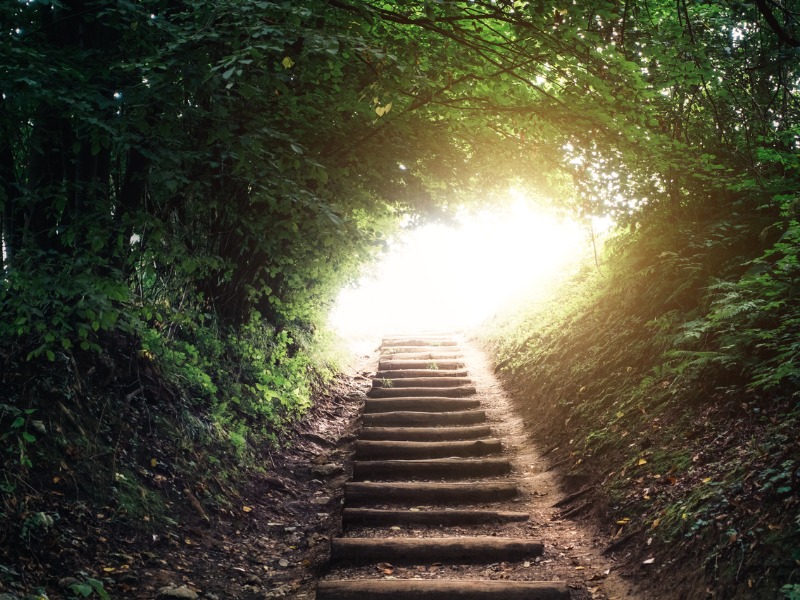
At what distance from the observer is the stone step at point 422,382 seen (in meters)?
10.3

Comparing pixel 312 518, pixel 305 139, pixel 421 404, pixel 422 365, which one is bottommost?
pixel 312 518

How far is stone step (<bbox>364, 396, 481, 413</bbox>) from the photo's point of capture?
359 inches

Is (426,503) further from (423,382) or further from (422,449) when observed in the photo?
(423,382)

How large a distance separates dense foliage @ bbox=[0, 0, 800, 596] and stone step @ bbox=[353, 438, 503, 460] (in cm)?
138

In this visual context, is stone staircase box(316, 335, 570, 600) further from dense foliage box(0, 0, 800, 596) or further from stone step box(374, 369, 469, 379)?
dense foliage box(0, 0, 800, 596)

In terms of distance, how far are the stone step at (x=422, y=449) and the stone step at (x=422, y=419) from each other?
0.94 meters

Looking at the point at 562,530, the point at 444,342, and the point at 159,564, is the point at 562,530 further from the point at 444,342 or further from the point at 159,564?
the point at 444,342

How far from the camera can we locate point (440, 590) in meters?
4.30

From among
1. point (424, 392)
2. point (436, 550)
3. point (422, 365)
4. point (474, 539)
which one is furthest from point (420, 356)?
point (436, 550)

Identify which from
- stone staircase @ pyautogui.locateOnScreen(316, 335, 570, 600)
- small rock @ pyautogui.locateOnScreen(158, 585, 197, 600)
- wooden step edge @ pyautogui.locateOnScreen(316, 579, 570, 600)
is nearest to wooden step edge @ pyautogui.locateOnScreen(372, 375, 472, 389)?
stone staircase @ pyautogui.locateOnScreen(316, 335, 570, 600)

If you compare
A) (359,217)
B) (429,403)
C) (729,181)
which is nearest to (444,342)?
(429,403)

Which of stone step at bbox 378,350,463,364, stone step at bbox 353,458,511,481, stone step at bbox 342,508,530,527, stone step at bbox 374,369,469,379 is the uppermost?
stone step at bbox 378,350,463,364

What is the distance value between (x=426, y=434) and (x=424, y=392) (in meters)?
1.82

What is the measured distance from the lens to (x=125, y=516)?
4480 mm
